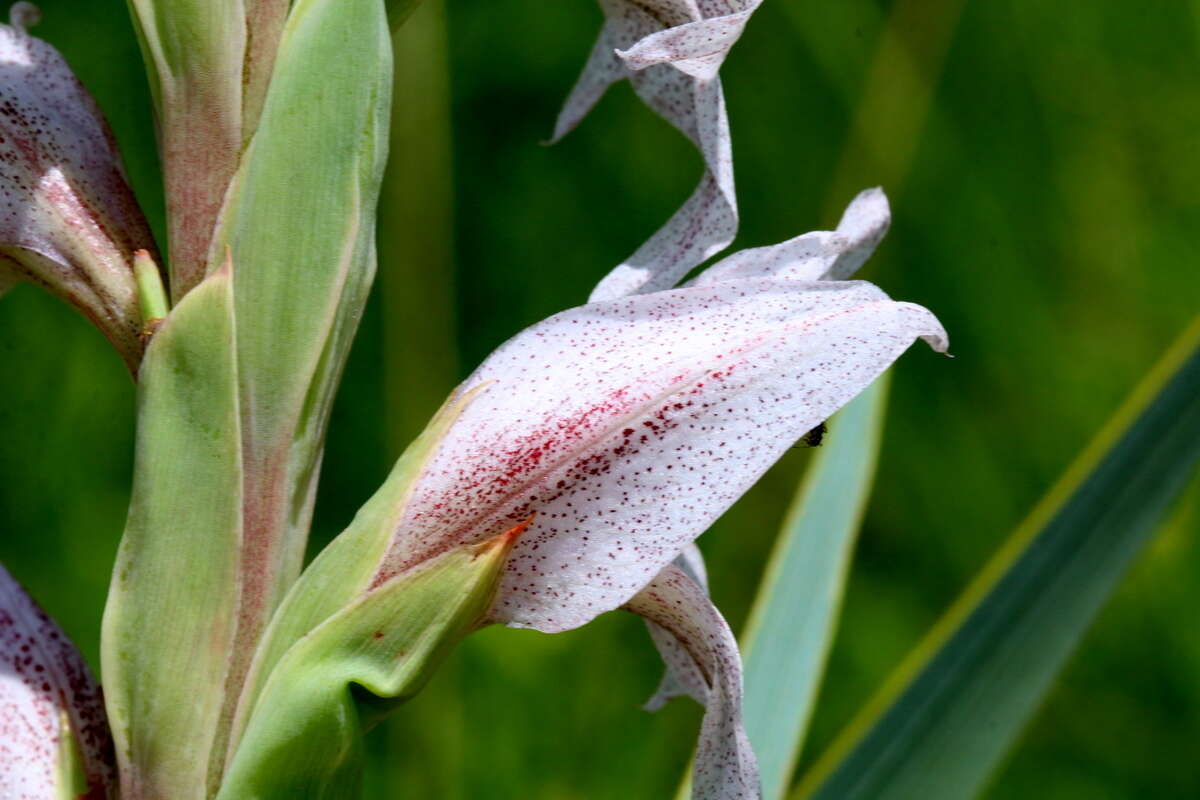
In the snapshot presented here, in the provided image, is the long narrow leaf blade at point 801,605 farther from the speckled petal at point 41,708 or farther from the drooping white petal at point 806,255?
the speckled petal at point 41,708

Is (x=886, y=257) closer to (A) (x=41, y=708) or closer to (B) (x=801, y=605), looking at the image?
(B) (x=801, y=605)

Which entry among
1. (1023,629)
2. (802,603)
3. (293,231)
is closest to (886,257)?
(802,603)

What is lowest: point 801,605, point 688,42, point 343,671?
point 801,605

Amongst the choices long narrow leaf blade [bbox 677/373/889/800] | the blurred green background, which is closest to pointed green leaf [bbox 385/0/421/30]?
long narrow leaf blade [bbox 677/373/889/800]

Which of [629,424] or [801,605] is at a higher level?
[629,424]

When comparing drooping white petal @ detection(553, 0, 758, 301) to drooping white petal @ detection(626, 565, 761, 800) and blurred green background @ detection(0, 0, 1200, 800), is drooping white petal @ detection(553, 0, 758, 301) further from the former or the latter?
blurred green background @ detection(0, 0, 1200, 800)

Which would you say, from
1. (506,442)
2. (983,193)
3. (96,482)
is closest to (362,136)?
(506,442)
